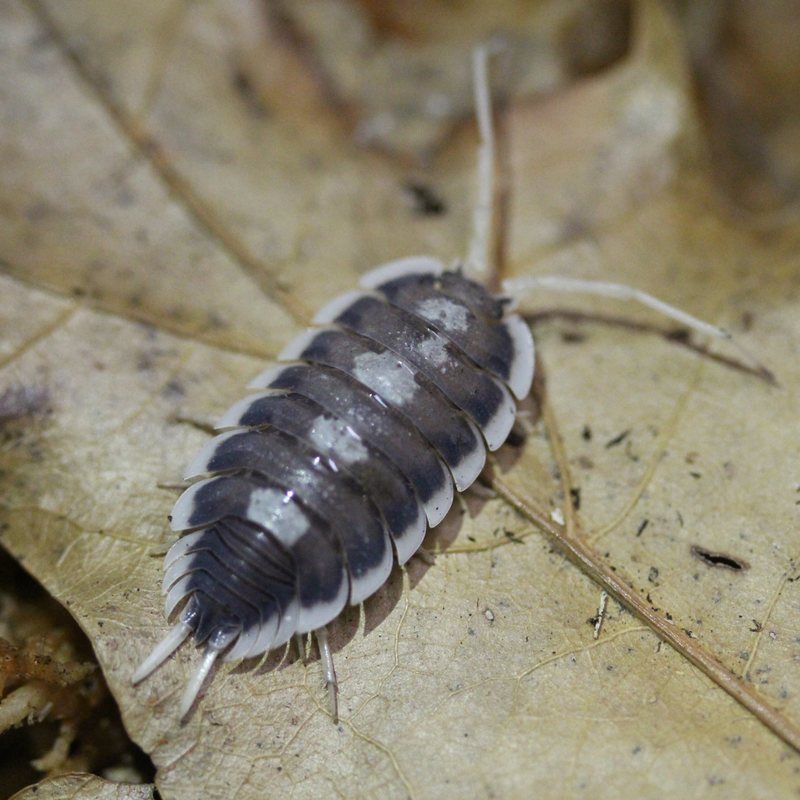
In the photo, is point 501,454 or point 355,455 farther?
point 501,454

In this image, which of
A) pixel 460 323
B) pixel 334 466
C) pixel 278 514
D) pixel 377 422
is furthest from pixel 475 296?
pixel 278 514

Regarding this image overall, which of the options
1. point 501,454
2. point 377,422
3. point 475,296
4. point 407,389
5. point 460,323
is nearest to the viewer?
point 377,422

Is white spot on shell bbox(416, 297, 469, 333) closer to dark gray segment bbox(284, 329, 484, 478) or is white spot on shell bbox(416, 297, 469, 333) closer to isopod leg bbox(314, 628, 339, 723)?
dark gray segment bbox(284, 329, 484, 478)

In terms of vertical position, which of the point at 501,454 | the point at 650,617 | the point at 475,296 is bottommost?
the point at 650,617

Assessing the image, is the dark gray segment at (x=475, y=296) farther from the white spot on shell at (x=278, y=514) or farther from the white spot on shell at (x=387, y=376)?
the white spot on shell at (x=278, y=514)

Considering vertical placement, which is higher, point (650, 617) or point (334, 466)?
point (334, 466)

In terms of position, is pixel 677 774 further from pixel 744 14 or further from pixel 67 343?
pixel 744 14

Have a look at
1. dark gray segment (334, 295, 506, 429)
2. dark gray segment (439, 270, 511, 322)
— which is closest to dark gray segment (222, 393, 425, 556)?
dark gray segment (334, 295, 506, 429)

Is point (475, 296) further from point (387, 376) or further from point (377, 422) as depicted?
point (377, 422)
